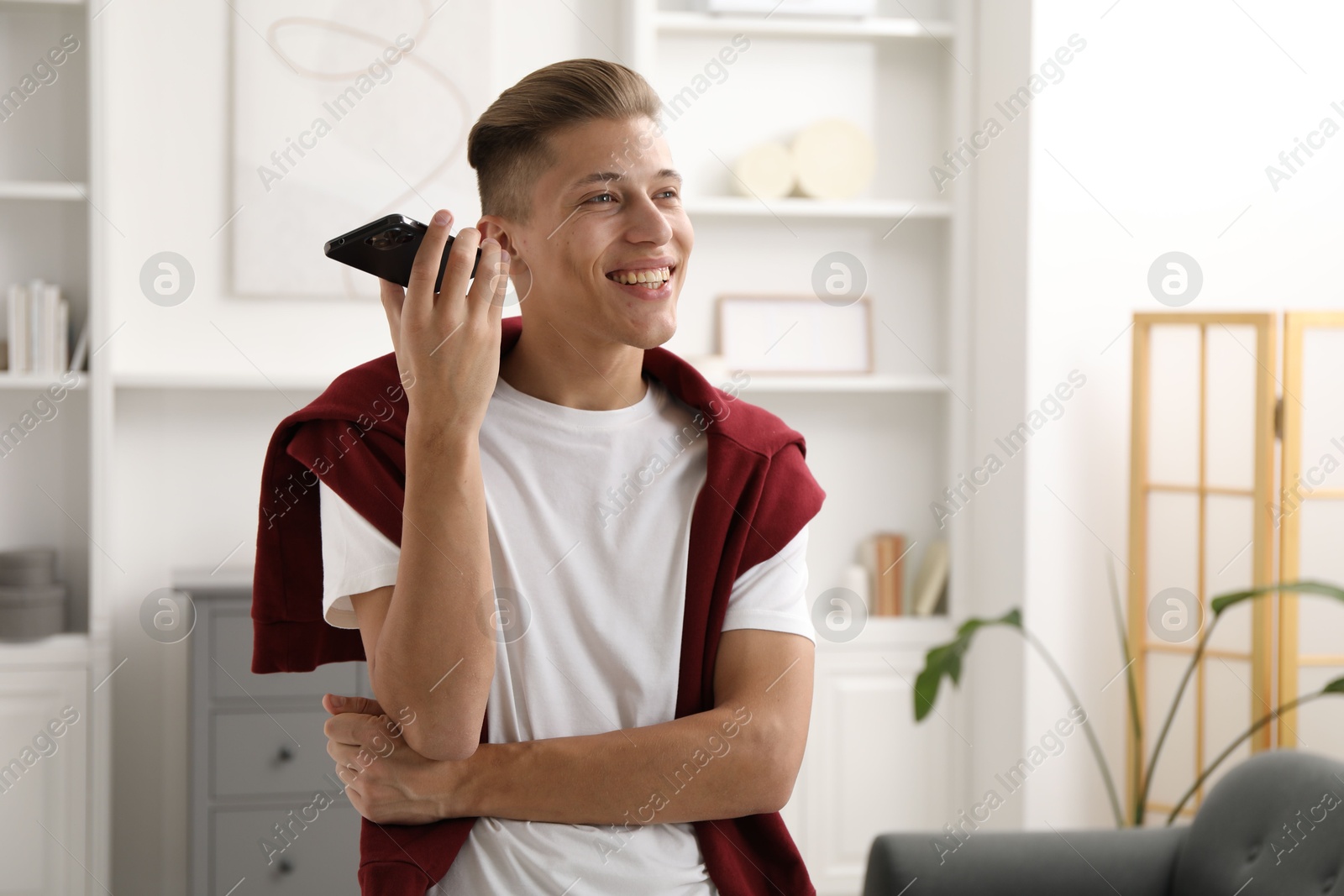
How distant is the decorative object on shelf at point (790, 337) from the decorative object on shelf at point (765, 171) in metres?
0.32

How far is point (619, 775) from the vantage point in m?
1.09

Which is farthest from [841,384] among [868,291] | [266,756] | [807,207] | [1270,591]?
[266,756]

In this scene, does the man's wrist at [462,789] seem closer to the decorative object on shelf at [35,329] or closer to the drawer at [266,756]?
the drawer at [266,756]

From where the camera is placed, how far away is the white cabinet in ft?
11.2

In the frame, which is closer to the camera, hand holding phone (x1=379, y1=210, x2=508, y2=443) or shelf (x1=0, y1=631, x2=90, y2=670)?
hand holding phone (x1=379, y1=210, x2=508, y2=443)

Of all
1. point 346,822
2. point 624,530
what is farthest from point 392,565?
point 346,822

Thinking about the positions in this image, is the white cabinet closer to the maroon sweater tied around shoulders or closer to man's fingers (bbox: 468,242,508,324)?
the maroon sweater tied around shoulders

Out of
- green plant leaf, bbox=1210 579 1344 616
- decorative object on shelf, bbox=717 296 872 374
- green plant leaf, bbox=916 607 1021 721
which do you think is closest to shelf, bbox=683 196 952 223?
decorative object on shelf, bbox=717 296 872 374

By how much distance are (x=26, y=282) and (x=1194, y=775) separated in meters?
3.42

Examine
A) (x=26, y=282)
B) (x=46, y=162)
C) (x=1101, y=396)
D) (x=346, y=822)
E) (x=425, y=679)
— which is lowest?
(x=346, y=822)

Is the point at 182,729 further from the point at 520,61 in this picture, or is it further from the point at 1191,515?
the point at 1191,515

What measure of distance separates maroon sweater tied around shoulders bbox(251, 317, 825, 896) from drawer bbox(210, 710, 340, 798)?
1.80 metres

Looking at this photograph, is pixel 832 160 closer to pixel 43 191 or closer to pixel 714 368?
pixel 714 368

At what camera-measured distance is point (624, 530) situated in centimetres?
118
